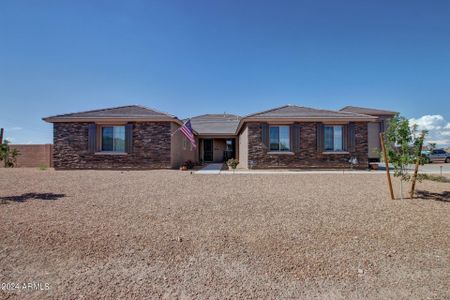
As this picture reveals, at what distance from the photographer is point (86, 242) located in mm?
3729

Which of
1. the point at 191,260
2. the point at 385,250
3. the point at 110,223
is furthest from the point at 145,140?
the point at 385,250

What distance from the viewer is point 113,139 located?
13898 millimetres

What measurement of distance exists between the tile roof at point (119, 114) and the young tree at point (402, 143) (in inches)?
416

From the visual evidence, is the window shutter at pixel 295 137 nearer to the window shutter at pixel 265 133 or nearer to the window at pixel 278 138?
the window at pixel 278 138

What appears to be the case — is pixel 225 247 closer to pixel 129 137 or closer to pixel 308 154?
pixel 308 154

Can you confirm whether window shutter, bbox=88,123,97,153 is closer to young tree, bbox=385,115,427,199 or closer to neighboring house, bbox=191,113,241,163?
neighboring house, bbox=191,113,241,163

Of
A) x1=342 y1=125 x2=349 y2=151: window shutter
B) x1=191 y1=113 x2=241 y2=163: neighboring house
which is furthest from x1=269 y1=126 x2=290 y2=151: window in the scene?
x1=191 y1=113 x2=241 y2=163: neighboring house

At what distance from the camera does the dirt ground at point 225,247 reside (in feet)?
8.75

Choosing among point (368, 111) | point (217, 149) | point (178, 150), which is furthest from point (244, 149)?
point (368, 111)

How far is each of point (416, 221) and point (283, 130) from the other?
953cm

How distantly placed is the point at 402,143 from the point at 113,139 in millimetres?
13987

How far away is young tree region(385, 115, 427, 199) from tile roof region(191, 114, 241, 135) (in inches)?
578

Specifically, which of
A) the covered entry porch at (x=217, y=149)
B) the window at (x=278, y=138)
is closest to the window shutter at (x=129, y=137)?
the window at (x=278, y=138)

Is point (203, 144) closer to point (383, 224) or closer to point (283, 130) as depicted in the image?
point (283, 130)
